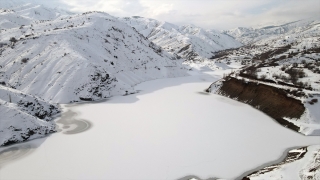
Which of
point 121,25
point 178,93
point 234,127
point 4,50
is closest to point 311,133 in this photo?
point 234,127

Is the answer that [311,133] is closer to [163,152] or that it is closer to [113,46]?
[163,152]

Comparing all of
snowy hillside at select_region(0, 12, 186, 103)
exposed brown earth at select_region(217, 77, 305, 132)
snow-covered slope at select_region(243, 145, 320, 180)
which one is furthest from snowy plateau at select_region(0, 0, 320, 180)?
snowy hillside at select_region(0, 12, 186, 103)

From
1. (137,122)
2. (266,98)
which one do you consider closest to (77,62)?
(137,122)

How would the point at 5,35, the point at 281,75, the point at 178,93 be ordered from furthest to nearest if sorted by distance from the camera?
the point at 5,35 < the point at 178,93 < the point at 281,75

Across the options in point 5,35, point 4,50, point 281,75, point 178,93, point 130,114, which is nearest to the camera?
point 130,114

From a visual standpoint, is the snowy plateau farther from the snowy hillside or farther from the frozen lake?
the snowy hillside

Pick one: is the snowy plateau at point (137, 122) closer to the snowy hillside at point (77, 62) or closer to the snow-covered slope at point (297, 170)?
the snow-covered slope at point (297, 170)
